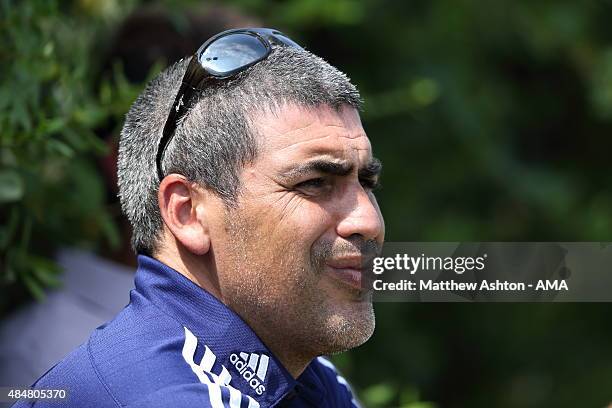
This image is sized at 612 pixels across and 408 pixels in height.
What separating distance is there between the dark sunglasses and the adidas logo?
1.10ft

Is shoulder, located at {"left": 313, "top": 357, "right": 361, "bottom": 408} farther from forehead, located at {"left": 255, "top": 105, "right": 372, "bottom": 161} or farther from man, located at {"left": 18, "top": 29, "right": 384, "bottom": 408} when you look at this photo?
forehead, located at {"left": 255, "top": 105, "right": 372, "bottom": 161}

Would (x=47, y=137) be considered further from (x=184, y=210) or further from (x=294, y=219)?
(x=294, y=219)

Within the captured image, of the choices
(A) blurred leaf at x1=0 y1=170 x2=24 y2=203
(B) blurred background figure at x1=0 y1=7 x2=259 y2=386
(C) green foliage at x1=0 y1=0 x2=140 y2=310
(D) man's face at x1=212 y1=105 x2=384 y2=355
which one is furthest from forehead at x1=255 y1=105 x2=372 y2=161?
(B) blurred background figure at x1=0 y1=7 x2=259 y2=386

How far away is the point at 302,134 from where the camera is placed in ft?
5.82

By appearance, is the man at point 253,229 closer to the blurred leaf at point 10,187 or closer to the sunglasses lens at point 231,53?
the sunglasses lens at point 231,53

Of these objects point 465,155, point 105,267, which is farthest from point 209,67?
point 465,155

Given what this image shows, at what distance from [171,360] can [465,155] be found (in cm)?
308

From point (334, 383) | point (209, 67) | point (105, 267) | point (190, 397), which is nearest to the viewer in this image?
point (190, 397)

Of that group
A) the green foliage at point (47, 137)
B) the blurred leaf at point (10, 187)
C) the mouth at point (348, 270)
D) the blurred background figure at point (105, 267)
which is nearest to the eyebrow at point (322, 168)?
the mouth at point (348, 270)

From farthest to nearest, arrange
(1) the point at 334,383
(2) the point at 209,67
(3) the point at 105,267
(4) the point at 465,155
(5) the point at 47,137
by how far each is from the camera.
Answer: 1. (4) the point at 465,155
2. (3) the point at 105,267
3. (5) the point at 47,137
4. (1) the point at 334,383
5. (2) the point at 209,67

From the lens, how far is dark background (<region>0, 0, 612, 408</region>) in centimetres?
304

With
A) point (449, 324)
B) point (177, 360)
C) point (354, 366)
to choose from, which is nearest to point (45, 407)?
point (177, 360)

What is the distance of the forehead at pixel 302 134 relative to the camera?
69.7 inches

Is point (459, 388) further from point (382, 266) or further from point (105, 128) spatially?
point (382, 266)
